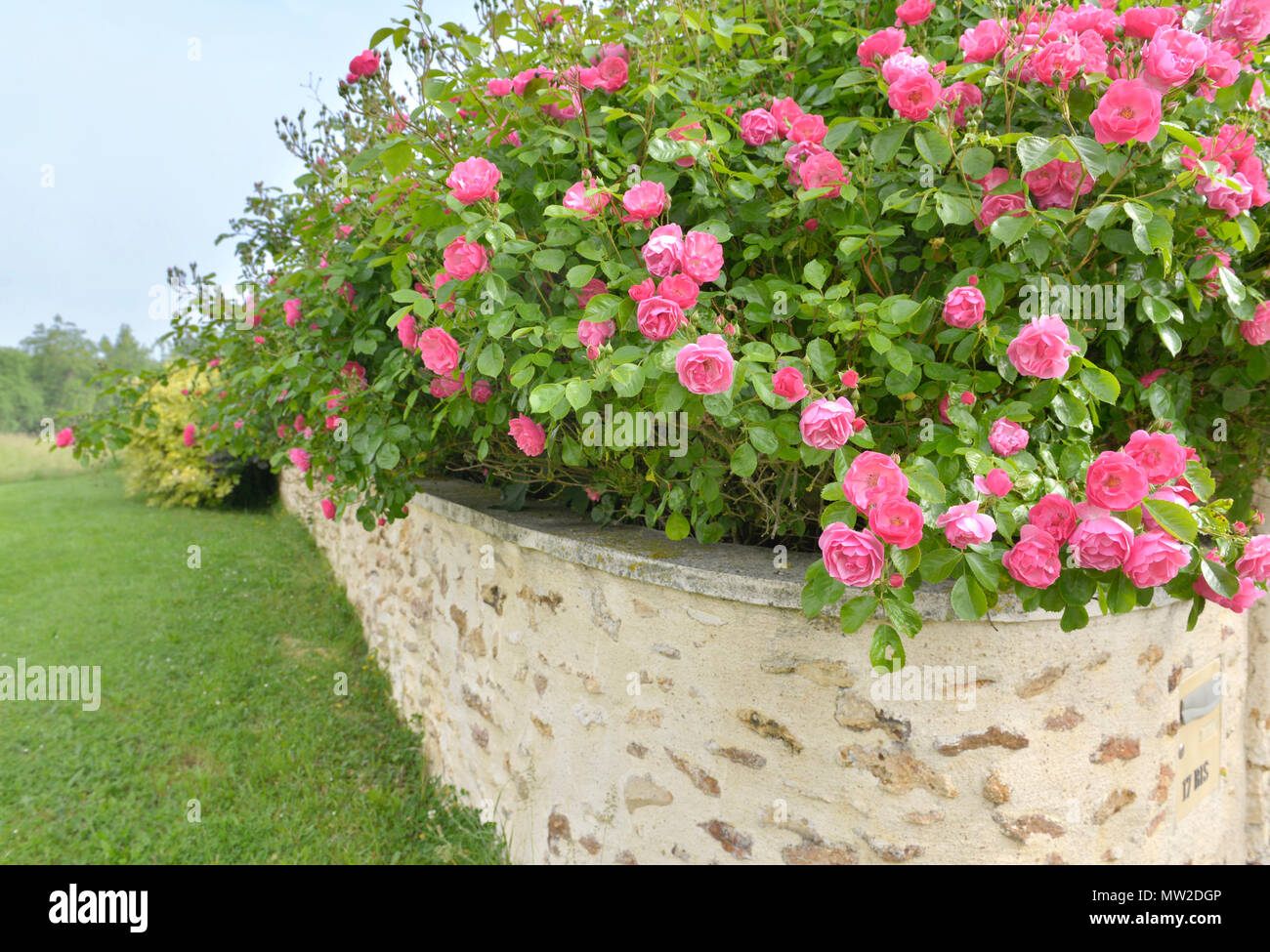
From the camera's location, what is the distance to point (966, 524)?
1395 mm

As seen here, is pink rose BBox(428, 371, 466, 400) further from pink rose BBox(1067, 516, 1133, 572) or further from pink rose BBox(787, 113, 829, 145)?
pink rose BBox(1067, 516, 1133, 572)

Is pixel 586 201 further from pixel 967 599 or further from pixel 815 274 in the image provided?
pixel 967 599

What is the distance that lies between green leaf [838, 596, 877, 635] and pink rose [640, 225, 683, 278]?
867 millimetres

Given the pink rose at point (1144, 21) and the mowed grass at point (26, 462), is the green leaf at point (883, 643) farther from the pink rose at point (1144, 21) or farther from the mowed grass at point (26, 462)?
the mowed grass at point (26, 462)

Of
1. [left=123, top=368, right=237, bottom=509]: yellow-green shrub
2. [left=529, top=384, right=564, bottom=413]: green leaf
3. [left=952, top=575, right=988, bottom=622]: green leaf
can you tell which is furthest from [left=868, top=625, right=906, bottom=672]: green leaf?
[left=123, top=368, right=237, bottom=509]: yellow-green shrub

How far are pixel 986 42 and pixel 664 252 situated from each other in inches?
41.5

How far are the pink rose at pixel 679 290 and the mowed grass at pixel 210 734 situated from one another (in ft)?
8.55

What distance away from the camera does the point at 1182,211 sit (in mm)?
1863

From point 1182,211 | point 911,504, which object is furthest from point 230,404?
point 1182,211

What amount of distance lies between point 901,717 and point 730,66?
2.17m

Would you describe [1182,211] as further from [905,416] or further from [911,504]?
[911,504]

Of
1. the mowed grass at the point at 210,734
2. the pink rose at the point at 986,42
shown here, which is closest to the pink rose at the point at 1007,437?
the pink rose at the point at 986,42

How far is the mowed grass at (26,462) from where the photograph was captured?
15492mm

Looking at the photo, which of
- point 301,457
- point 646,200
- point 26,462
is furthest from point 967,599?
point 26,462
